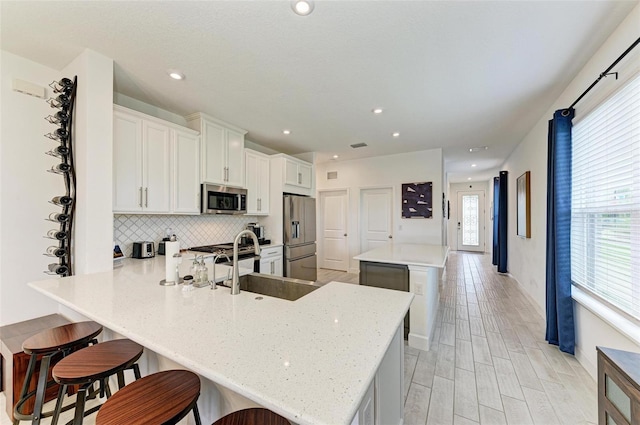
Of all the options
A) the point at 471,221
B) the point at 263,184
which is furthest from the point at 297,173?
the point at 471,221

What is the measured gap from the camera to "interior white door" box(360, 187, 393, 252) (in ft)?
18.1

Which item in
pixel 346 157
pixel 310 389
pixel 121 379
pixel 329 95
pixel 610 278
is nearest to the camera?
pixel 310 389

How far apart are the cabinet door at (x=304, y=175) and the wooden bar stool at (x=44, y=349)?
358 cm

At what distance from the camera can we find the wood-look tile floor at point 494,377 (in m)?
1.66

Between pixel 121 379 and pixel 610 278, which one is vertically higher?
pixel 610 278

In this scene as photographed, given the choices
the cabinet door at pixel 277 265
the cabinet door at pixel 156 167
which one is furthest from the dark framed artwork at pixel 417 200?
the cabinet door at pixel 156 167

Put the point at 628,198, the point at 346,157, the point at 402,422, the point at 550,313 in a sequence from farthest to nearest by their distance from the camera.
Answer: the point at 346,157, the point at 550,313, the point at 628,198, the point at 402,422

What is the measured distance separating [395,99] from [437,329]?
2751mm

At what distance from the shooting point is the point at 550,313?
249cm

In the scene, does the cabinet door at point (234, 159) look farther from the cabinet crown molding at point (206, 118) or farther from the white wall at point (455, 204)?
the white wall at point (455, 204)

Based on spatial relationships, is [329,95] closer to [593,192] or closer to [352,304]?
[352,304]

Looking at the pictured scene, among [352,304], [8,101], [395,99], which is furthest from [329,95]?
[8,101]

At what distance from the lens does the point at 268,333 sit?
102 centimetres

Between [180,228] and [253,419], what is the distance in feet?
9.42
